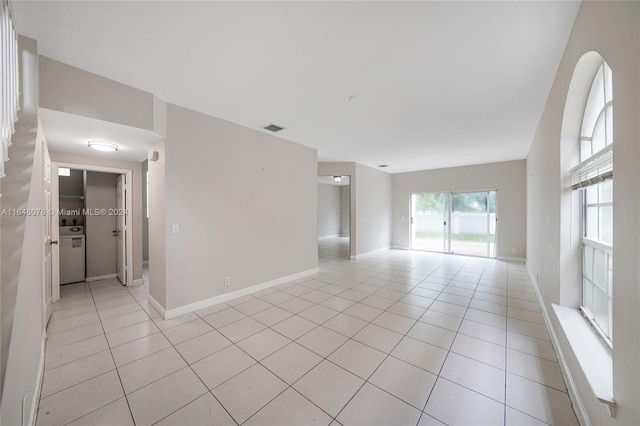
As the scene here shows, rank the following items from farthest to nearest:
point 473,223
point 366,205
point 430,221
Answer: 1. point 430,221
2. point 366,205
3. point 473,223

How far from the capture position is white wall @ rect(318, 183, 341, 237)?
11.4 meters

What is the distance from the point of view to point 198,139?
3.21m

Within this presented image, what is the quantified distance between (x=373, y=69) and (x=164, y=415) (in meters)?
3.28

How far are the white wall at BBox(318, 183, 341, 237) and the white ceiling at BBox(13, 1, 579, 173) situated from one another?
8029mm

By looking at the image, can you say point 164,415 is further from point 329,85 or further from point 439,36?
point 439,36

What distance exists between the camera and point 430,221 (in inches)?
307

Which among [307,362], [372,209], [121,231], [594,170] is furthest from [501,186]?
[121,231]

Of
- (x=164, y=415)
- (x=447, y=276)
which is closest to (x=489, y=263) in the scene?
(x=447, y=276)

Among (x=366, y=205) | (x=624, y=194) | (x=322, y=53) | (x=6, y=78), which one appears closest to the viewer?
(x=624, y=194)

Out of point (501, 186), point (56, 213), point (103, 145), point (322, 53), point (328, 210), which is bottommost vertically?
point (56, 213)

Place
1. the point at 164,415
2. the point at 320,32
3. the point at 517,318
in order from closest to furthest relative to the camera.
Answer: the point at 164,415
the point at 320,32
the point at 517,318

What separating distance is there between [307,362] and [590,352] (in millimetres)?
2080

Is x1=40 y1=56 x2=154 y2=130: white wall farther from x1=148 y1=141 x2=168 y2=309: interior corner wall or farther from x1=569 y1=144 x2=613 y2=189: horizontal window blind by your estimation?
x1=569 y1=144 x2=613 y2=189: horizontal window blind

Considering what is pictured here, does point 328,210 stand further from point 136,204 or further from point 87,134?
point 87,134
